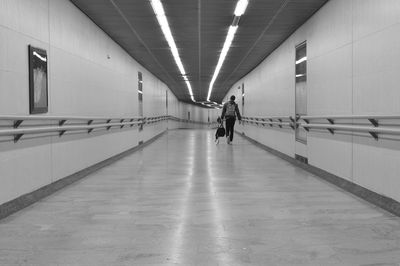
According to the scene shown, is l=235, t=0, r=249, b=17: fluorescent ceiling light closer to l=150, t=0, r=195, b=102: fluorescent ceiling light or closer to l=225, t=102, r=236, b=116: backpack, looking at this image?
l=150, t=0, r=195, b=102: fluorescent ceiling light

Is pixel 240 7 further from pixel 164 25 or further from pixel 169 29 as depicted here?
pixel 169 29

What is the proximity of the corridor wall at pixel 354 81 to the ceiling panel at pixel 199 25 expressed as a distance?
633mm

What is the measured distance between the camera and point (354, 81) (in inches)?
263

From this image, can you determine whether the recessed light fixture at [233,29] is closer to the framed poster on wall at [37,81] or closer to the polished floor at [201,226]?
the polished floor at [201,226]

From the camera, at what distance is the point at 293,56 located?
11289 mm

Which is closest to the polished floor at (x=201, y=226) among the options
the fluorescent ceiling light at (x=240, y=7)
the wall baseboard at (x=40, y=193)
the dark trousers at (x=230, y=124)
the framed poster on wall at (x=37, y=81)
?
the wall baseboard at (x=40, y=193)

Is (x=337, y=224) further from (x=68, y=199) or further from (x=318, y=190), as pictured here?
(x=68, y=199)

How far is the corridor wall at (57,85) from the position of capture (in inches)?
210

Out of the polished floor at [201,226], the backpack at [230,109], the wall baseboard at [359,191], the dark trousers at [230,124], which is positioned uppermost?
the backpack at [230,109]

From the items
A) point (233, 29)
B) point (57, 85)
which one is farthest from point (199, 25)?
point (57, 85)

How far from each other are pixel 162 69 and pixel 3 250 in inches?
655

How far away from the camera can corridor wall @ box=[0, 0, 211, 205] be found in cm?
534

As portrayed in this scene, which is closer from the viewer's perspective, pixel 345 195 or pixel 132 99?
pixel 345 195

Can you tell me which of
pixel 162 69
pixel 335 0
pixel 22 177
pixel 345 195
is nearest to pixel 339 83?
pixel 335 0
